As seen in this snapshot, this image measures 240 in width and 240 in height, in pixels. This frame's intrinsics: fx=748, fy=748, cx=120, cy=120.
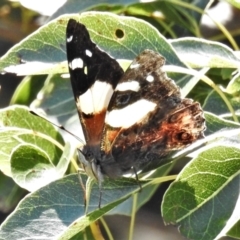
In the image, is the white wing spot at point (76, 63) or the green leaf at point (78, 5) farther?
the green leaf at point (78, 5)

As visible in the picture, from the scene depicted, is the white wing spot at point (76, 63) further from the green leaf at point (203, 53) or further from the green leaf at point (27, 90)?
the green leaf at point (27, 90)

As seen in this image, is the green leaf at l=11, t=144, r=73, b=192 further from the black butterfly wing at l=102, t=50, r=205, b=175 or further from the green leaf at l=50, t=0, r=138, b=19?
the green leaf at l=50, t=0, r=138, b=19

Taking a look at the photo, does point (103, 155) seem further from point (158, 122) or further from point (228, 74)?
point (228, 74)

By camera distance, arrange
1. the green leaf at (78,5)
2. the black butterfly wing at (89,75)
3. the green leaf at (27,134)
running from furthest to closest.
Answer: the green leaf at (78,5) < the green leaf at (27,134) < the black butterfly wing at (89,75)

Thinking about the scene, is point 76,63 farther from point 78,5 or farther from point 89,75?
point 78,5

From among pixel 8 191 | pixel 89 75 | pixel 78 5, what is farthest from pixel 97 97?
pixel 8 191

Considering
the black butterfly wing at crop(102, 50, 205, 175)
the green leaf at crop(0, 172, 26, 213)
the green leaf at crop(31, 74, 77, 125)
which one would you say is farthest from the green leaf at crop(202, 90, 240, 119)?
the green leaf at crop(0, 172, 26, 213)

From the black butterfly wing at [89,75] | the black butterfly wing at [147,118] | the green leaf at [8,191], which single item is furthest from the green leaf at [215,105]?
the green leaf at [8,191]
